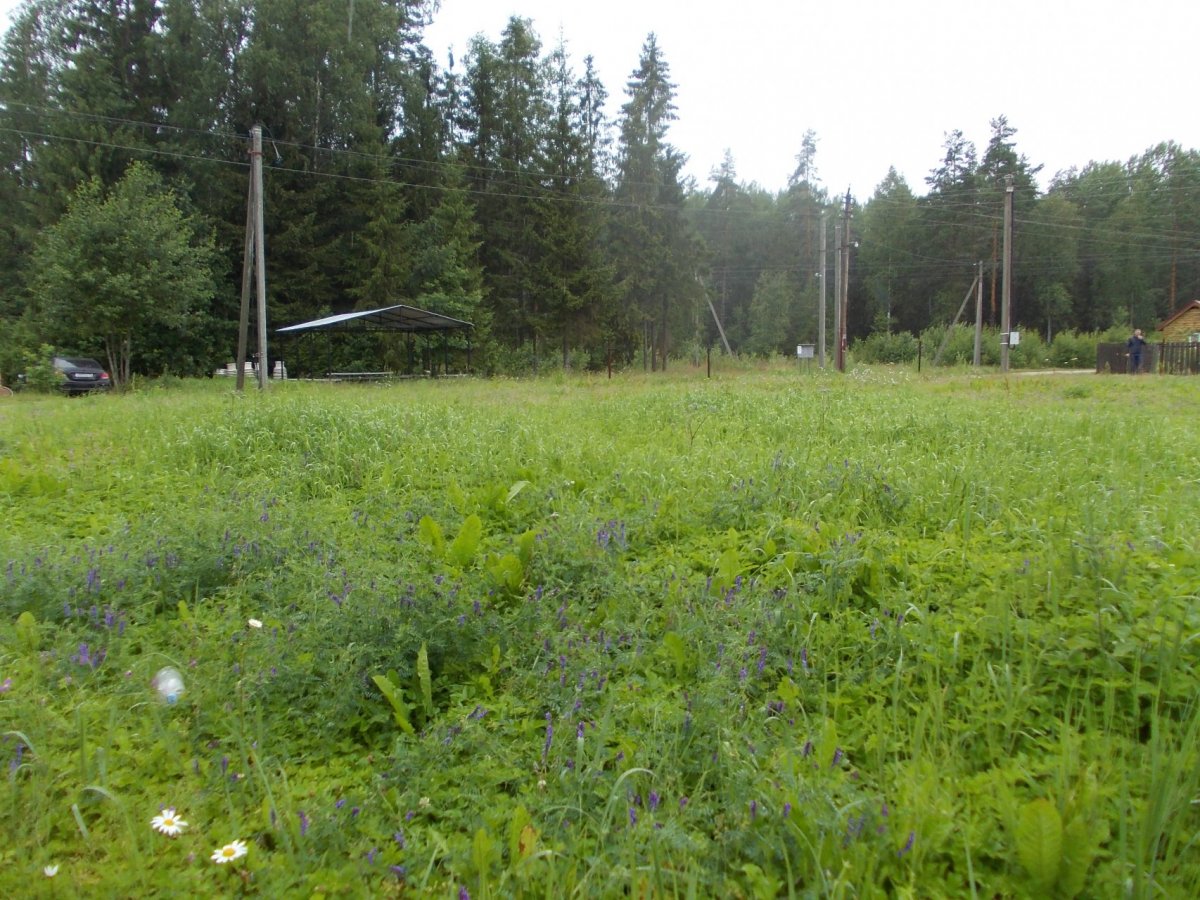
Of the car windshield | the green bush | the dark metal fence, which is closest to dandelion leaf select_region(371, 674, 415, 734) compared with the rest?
the car windshield

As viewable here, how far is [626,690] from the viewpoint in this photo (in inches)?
106

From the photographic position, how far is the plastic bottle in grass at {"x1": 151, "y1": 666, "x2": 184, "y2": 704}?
2.72 meters

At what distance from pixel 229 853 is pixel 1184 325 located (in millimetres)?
45329

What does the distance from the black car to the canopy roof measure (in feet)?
18.2

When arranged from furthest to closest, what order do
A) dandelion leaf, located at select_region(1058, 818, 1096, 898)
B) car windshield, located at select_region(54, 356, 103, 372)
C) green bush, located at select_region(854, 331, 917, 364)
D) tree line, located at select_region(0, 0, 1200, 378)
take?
1. green bush, located at select_region(854, 331, 917, 364)
2. tree line, located at select_region(0, 0, 1200, 378)
3. car windshield, located at select_region(54, 356, 103, 372)
4. dandelion leaf, located at select_region(1058, 818, 1096, 898)

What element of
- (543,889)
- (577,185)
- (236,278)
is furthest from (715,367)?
(543,889)

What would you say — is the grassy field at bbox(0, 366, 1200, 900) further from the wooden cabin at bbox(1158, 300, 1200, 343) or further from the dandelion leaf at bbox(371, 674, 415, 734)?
the wooden cabin at bbox(1158, 300, 1200, 343)

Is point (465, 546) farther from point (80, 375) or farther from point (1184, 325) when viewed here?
point (1184, 325)

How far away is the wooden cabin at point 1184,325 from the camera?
113ft

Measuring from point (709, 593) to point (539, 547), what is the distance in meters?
1.04

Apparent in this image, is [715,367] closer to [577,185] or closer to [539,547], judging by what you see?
[577,185]

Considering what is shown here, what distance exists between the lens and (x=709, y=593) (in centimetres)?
340

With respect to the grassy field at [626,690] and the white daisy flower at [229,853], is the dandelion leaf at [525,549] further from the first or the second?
the white daisy flower at [229,853]

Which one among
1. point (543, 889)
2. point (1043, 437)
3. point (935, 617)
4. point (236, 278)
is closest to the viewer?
point (543, 889)
